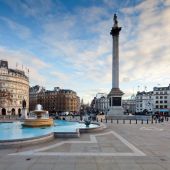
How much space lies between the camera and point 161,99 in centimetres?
17225

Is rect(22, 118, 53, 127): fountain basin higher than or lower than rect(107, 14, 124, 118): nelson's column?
lower

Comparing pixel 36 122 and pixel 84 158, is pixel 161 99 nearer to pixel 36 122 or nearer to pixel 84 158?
pixel 36 122

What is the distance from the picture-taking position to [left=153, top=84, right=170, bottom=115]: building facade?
169375 mm

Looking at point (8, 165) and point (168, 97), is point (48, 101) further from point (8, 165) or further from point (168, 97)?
point (8, 165)

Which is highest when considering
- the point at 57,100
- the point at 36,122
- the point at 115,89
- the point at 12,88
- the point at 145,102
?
the point at 12,88

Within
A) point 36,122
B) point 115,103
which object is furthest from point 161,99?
point 36,122

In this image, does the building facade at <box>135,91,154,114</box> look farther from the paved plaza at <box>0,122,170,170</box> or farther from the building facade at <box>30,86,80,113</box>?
the paved plaza at <box>0,122,170,170</box>

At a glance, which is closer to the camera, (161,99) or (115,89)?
(115,89)

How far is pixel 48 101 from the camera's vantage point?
7534 inches

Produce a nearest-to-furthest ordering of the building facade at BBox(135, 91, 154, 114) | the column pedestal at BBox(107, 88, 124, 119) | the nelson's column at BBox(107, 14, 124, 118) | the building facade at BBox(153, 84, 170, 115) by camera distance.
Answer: the column pedestal at BBox(107, 88, 124, 119) < the nelson's column at BBox(107, 14, 124, 118) < the building facade at BBox(153, 84, 170, 115) < the building facade at BBox(135, 91, 154, 114)

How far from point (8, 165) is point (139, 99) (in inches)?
7361

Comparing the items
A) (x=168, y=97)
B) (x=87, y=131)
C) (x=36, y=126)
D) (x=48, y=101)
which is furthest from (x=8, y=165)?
(x=48, y=101)

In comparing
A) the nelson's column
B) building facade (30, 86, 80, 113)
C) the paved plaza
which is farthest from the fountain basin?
building facade (30, 86, 80, 113)

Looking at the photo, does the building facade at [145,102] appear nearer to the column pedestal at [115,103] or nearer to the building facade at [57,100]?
the building facade at [57,100]
